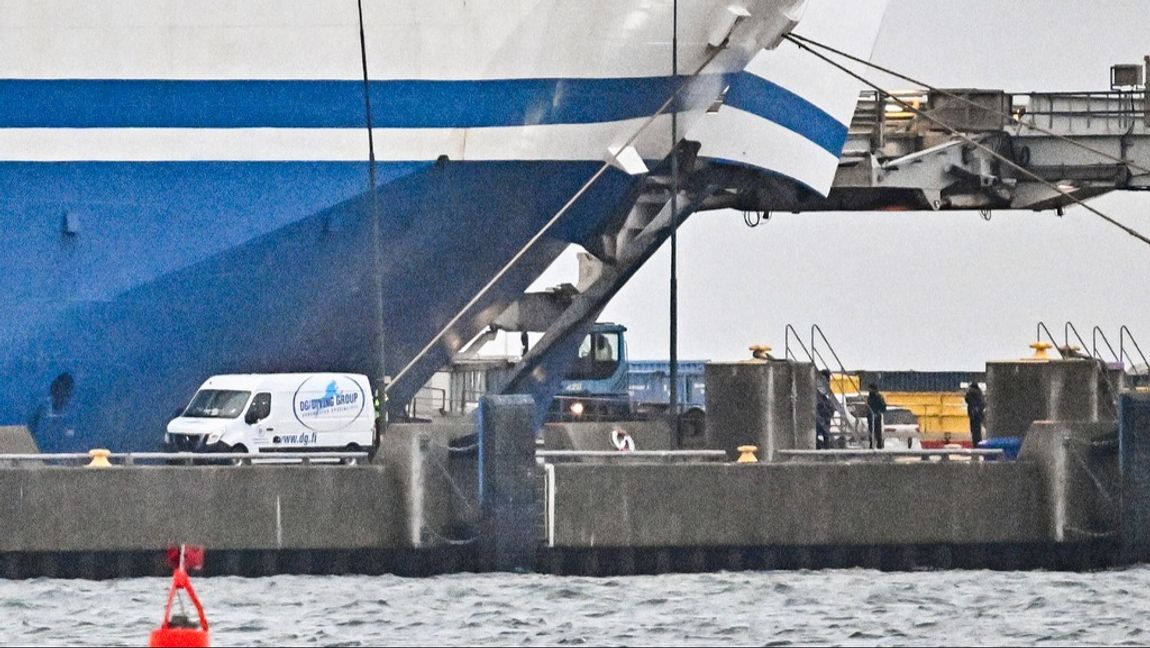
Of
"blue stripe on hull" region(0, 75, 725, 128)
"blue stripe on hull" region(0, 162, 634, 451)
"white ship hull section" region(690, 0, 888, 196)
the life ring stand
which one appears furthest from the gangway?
"blue stripe on hull" region(0, 75, 725, 128)

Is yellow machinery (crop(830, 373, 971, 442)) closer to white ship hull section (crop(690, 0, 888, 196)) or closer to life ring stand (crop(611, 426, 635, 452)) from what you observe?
white ship hull section (crop(690, 0, 888, 196))

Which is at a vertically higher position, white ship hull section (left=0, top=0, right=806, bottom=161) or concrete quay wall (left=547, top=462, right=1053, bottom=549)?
white ship hull section (left=0, top=0, right=806, bottom=161)

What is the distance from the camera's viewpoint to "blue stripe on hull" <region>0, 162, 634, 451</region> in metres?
31.4

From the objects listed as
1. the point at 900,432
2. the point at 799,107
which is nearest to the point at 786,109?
the point at 799,107

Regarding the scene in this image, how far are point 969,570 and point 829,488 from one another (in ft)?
5.42

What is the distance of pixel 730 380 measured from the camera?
34.2 metres

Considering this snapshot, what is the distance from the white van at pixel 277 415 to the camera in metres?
33.7

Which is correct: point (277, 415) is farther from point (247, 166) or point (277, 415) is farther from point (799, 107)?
point (799, 107)

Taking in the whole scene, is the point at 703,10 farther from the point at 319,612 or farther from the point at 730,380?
the point at 319,612

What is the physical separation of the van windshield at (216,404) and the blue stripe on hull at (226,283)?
417 millimetres

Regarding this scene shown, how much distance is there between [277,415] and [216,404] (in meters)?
1.25

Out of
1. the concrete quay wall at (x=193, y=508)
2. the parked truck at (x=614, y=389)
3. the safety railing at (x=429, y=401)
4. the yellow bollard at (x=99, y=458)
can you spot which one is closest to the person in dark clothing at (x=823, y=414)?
the parked truck at (x=614, y=389)

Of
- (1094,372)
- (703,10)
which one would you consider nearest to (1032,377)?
(1094,372)

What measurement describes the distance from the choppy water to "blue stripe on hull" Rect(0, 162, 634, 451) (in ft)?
22.8
